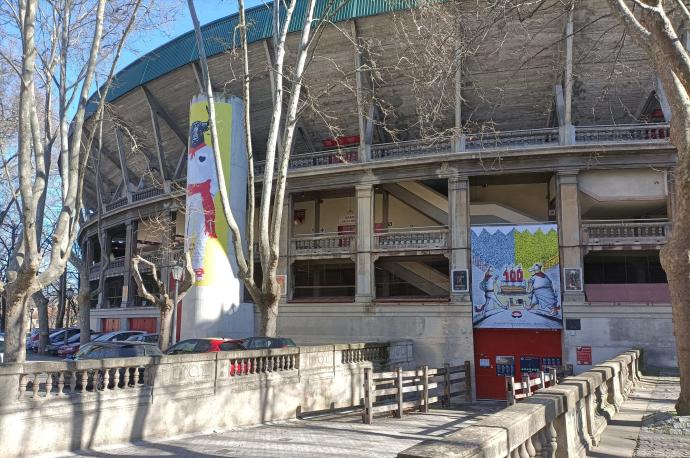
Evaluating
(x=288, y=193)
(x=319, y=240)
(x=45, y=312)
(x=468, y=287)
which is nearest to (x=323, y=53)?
(x=288, y=193)

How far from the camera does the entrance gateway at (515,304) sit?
22.9 metres

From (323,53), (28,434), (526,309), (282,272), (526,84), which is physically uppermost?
(323,53)

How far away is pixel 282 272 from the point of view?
89.9 ft

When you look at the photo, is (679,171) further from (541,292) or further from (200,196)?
(200,196)

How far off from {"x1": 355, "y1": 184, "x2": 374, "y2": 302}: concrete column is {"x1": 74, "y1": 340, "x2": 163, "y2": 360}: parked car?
11.9 m

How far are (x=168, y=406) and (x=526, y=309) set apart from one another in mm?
16610

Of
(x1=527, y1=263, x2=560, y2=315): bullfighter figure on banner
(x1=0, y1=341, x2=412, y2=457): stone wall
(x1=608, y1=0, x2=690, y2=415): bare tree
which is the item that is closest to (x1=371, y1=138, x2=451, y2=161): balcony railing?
(x1=527, y1=263, x2=560, y2=315): bullfighter figure on banner

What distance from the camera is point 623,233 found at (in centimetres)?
2322

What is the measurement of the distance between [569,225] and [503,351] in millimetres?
6085

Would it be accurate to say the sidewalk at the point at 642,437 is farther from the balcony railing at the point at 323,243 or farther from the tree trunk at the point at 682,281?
the balcony railing at the point at 323,243

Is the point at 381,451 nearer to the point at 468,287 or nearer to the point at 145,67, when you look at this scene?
the point at 468,287

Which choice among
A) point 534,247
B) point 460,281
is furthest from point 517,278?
point 460,281

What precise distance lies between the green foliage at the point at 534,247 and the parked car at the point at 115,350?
50.8 feet

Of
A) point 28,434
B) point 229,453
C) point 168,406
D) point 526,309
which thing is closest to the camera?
point 28,434
